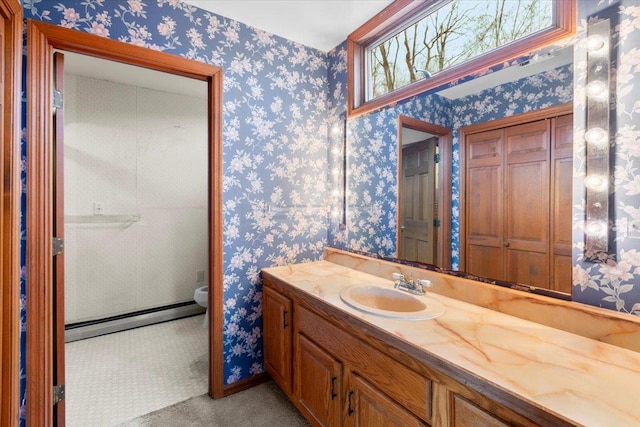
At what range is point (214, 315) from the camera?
1.95m

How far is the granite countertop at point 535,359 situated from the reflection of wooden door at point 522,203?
0.22 meters

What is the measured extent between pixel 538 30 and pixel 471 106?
0.36 m

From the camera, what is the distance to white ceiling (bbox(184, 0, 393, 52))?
1801mm

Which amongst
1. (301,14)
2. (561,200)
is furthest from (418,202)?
(301,14)

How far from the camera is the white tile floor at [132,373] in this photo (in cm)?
184

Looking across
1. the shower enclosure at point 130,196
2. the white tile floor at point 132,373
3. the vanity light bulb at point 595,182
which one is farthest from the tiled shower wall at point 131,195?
the vanity light bulb at point 595,182

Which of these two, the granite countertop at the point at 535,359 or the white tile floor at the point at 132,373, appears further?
the white tile floor at the point at 132,373

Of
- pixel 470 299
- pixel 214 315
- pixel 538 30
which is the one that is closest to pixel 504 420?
pixel 470 299

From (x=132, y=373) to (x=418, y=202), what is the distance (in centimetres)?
228

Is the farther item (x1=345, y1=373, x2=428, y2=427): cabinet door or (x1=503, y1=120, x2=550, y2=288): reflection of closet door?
(x1=503, y1=120, x2=550, y2=288): reflection of closet door

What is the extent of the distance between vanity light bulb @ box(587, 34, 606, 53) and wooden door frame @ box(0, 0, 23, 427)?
2.21m

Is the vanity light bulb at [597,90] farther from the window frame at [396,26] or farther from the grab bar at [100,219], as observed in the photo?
the grab bar at [100,219]

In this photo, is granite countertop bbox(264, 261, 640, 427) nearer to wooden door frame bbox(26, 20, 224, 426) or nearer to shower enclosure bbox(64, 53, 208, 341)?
wooden door frame bbox(26, 20, 224, 426)

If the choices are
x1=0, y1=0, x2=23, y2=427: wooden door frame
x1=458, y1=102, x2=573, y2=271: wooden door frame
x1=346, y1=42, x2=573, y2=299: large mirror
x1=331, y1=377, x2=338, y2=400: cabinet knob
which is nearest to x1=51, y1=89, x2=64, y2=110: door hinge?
x1=0, y1=0, x2=23, y2=427: wooden door frame
